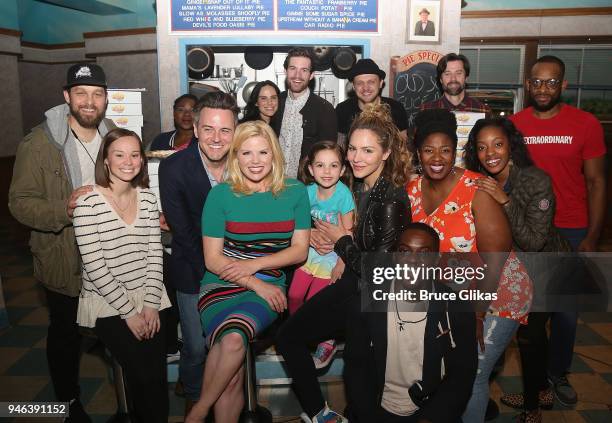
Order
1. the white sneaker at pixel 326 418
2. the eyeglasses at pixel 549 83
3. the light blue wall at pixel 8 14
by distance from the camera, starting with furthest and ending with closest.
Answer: the light blue wall at pixel 8 14, the eyeglasses at pixel 549 83, the white sneaker at pixel 326 418

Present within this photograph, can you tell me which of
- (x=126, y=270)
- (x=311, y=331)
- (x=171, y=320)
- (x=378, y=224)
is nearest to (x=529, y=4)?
(x=378, y=224)

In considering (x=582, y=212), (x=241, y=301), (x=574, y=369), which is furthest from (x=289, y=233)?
(x=574, y=369)

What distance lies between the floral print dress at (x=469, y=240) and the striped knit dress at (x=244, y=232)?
66cm

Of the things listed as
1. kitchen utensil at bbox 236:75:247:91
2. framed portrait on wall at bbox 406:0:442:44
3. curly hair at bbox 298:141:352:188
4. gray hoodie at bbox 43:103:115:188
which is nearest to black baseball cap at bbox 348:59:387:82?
curly hair at bbox 298:141:352:188

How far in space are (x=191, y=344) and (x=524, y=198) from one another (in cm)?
188

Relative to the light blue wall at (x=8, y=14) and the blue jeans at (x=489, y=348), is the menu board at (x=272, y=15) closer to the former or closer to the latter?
the blue jeans at (x=489, y=348)

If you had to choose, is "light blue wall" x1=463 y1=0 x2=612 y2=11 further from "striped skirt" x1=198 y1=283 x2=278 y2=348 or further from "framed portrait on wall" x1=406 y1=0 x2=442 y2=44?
"striped skirt" x1=198 y1=283 x2=278 y2=348

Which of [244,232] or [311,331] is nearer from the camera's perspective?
[244,232]

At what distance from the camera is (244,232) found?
2.22m

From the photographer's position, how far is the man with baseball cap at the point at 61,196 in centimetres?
243

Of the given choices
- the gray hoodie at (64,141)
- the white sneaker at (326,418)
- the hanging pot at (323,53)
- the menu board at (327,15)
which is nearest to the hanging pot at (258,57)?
the hanging pot at (323,53)

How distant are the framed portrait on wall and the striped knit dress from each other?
339 cm

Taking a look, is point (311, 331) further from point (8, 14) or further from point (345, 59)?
point (8, 14)

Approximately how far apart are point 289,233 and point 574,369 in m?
2.60
